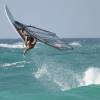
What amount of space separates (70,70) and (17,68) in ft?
14.7

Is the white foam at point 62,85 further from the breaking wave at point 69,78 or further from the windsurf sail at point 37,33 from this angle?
the windsurf sail at point 37,33

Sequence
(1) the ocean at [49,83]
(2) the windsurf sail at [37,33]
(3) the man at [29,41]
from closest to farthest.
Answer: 1. (2) the windsurf sail at [37,33]
2. (3) the man at [29,41]
3. (1) the ocean at [49,83]

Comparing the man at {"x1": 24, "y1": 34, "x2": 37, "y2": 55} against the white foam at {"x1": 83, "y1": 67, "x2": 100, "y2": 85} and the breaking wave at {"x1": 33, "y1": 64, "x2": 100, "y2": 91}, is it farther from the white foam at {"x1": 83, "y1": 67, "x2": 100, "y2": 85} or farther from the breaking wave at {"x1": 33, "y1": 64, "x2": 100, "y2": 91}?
the white foam at {"x1": 83, "y1": 67, "x2": 100, "y2": 85}

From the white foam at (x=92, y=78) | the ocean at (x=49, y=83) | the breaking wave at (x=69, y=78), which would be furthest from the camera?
the white foam at (x=92, y=78)

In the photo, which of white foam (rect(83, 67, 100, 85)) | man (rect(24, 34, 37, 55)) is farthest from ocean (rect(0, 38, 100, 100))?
man (rect(24, 34, 37, 55))

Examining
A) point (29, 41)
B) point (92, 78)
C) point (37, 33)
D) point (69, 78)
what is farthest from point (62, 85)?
point (37, 33)

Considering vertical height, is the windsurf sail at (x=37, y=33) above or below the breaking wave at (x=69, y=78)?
above

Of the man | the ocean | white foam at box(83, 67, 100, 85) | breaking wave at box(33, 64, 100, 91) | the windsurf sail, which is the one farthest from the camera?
white foam at box(83, 67, 100, 85)

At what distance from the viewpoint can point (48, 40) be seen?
45.9ft

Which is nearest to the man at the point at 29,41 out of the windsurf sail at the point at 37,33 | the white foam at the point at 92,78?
the windsurf sail at the point at 37,33

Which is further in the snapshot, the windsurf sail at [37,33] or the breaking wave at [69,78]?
the breaking wave at [69,78]

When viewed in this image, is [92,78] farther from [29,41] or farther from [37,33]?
[37,33]

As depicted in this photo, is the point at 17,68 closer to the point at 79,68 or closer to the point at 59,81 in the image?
the point at 79,68

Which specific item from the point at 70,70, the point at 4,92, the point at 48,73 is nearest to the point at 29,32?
the point at 4,92
